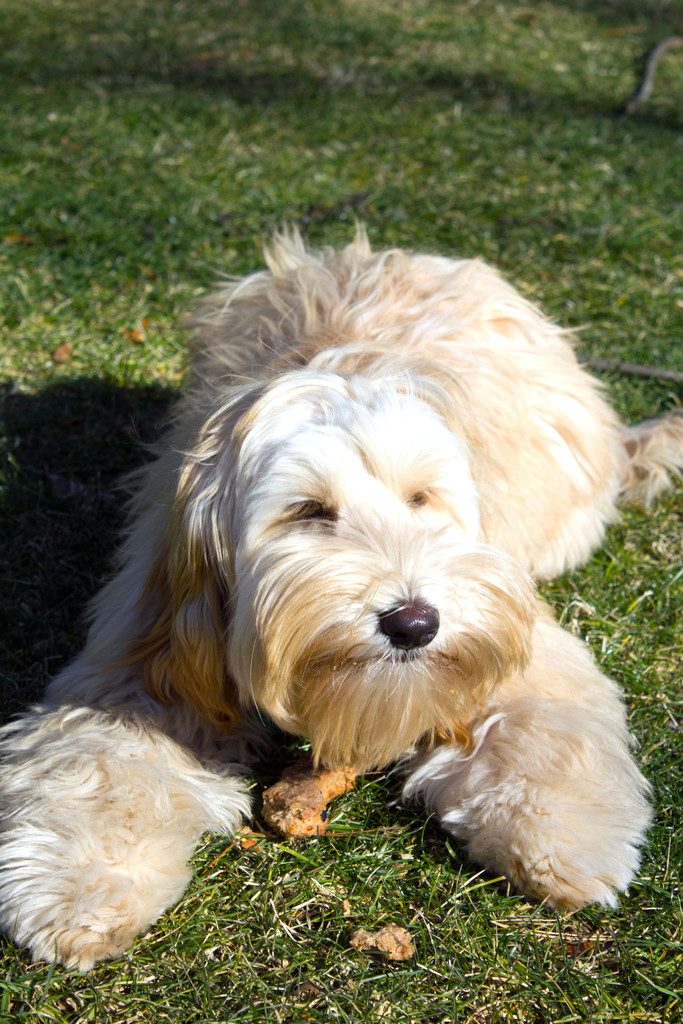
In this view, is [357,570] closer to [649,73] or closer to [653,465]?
[653,465]

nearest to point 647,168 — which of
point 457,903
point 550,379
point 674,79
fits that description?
point 674,79

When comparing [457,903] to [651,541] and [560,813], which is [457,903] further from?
[651,541]

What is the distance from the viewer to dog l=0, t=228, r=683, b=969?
2.40m

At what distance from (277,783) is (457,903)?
1.89 ft

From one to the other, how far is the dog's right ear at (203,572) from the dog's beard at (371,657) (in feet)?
0.58

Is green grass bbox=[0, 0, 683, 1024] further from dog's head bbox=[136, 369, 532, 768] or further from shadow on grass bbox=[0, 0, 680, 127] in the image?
dog's head bbox=[136, 369, 532, 768]

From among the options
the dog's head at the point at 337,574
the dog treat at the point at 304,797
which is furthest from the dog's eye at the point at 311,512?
the dog treat at the point at 304,797

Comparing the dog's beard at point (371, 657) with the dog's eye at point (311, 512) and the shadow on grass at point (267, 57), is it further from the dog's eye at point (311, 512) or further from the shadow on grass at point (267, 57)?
the shadow on grass at point (267, 57)

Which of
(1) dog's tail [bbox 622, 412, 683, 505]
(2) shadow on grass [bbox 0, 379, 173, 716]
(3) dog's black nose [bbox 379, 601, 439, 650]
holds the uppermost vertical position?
(3) dog's black nose [bbox 379, 601, 439, 650]

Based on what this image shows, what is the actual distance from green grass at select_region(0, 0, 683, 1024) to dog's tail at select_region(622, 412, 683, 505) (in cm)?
9

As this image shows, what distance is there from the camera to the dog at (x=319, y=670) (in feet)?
7.89

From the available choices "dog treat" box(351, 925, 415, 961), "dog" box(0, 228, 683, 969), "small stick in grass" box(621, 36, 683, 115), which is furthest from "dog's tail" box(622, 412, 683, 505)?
"small stick in grass" box(621, 36, 683, 115)

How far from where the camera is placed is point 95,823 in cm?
251

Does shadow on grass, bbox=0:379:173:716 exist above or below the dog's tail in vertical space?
below
